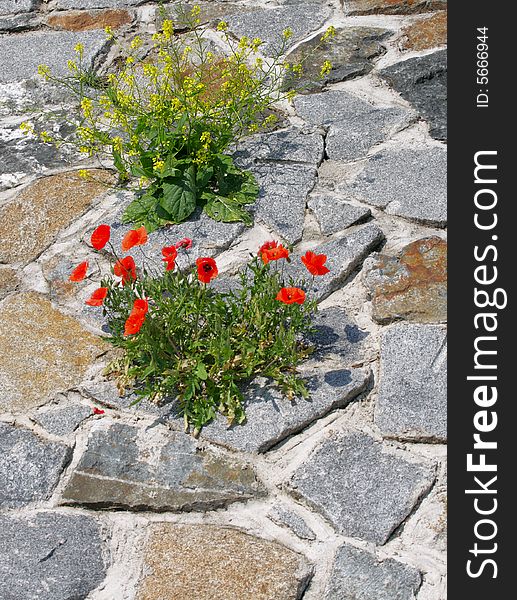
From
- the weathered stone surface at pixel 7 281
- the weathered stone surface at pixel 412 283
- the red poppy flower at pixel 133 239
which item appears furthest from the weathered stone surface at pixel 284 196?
the weathered stone surface at pixel 7 281

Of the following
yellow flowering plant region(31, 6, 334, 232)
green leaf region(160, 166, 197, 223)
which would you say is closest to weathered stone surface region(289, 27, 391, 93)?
yellow flowering plant region(31, 6, 334, 232)

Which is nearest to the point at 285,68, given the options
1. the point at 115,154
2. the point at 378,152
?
the point at 378,152

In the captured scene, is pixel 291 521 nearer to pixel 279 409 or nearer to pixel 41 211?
pixel 279 409

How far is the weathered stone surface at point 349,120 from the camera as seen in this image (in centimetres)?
402

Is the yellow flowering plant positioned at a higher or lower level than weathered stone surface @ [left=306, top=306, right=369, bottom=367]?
higher

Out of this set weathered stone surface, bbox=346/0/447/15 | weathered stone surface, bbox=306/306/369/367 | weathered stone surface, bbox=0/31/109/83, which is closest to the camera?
weathered stone surface, bbox=306/306/369/367

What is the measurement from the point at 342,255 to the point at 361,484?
1.00 m

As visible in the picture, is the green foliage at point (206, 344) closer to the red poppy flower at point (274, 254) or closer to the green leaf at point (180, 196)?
the red poppy flower at point (274, 254)

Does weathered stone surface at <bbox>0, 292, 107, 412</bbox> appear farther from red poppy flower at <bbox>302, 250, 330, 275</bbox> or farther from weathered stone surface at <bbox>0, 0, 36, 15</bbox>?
weathered stone surface at <bbox>0, 0, 36, 15</bbox>

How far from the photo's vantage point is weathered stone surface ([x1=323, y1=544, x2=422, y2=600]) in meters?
2.41

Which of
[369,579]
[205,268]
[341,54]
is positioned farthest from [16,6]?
[369,579]

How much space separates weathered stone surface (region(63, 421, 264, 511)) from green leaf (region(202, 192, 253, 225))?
3.37ft

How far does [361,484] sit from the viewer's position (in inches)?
105

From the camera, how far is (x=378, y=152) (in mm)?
3959
